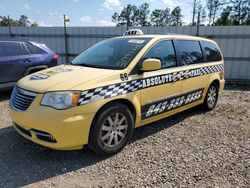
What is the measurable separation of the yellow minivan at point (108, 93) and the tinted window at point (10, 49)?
3.01 m

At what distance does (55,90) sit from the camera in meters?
3.03

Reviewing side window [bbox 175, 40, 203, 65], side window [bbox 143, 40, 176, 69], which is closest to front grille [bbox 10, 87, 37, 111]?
side window [bbox 143, 40, 176, 69]

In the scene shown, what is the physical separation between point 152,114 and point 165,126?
2.59 ft

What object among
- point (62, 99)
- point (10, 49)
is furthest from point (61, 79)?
point (10, 49)

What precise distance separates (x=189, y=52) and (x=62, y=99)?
2831mm

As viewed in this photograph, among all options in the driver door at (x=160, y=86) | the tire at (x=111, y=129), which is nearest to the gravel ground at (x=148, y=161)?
the tire at (x=111, y=129)

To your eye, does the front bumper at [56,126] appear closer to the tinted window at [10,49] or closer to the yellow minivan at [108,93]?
the yellow minivan at [108,93]

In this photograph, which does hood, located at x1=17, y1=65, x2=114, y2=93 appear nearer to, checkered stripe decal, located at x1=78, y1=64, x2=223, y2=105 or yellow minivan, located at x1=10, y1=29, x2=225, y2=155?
yellow minivan, located at x1=10, y1=29, x2=225, y2=155

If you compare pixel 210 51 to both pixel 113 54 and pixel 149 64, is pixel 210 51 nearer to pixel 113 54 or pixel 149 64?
pixel 149 64

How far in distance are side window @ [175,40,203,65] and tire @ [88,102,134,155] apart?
65.6 inches

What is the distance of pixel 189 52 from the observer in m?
4.77

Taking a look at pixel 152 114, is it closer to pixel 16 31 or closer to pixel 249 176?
pixel 249 176

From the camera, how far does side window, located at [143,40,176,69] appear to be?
3.95m

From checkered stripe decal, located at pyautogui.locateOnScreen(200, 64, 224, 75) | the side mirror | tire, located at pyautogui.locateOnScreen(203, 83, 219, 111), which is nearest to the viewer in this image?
the side mirror
